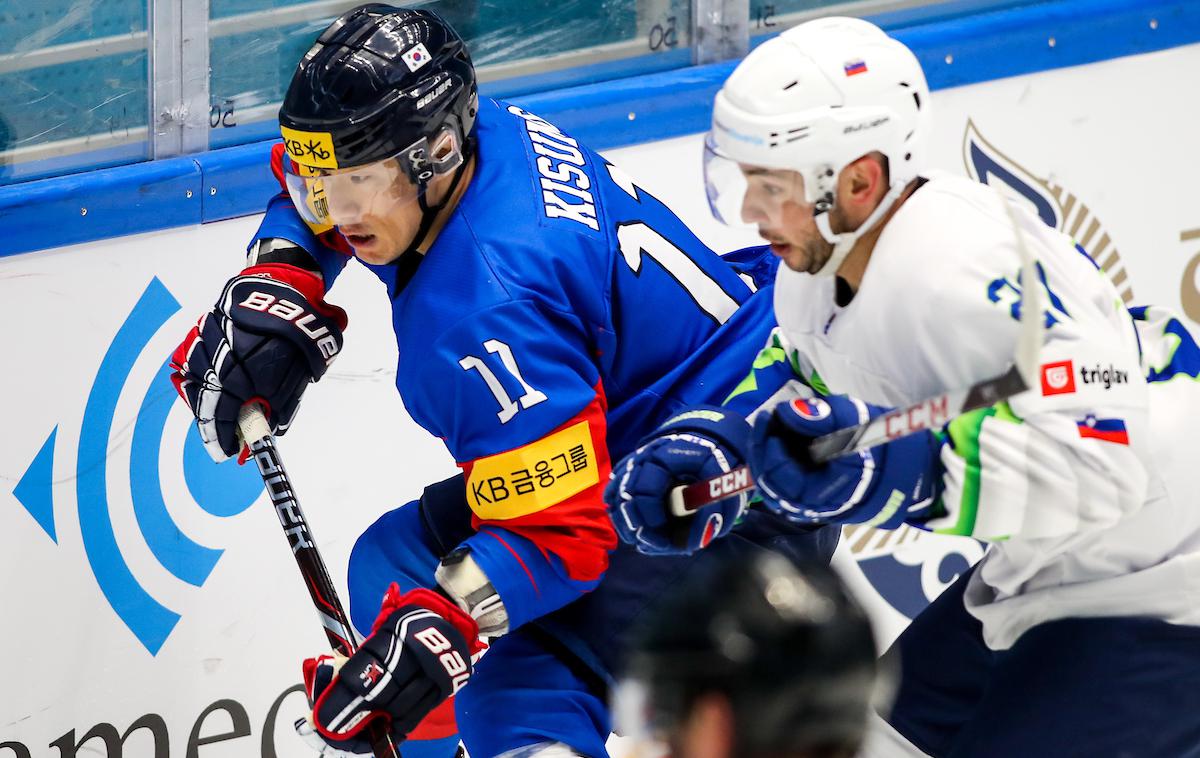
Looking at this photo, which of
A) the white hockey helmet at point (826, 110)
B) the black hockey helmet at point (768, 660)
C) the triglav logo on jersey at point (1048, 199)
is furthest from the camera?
the triglav logo on jersey at point (1048, 199)

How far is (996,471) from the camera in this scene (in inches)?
69.6

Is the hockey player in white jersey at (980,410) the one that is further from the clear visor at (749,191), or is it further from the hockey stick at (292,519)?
the hockey stick at (292,519)

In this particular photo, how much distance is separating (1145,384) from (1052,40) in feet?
7.39

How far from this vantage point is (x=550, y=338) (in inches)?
87.0

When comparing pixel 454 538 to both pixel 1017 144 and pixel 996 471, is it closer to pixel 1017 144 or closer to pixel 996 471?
pixel 996 471

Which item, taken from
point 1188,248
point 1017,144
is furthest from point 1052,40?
point 1188,248

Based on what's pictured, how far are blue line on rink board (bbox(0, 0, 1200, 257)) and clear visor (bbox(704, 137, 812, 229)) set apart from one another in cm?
139

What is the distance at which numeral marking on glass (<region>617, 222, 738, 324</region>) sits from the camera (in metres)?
2.40

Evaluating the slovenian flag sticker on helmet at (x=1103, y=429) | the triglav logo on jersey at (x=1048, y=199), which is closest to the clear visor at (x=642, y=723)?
the slovenian flag sticker on helmet at (x=1103, y=429)

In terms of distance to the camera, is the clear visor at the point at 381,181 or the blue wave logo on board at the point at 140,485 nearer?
the clear visor at the point at 381,181

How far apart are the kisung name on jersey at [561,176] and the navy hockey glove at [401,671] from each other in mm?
576

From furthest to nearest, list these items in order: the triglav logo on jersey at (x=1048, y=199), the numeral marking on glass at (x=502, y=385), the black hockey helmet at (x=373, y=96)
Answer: the triglav logo on jersey at (x=1048, y=199) → the black hockey helmet at (x=373, y=96) → the numeral marking on glass at (x=502, y=385)

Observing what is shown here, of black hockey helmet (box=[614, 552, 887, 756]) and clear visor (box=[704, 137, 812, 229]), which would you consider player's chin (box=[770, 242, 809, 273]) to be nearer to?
clear visor (box=[704, 137, 812, 229])

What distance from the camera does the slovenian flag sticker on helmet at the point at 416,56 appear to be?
7.59ft
